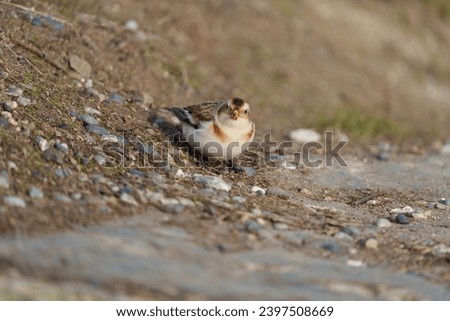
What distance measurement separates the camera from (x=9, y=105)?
5.30 m

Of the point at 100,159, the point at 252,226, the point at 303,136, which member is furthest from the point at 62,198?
the point at 303,136

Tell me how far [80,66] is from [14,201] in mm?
2751

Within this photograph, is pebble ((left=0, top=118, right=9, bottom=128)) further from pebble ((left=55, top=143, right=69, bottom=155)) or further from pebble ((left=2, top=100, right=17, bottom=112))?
pebble ((left=55, top=143, right=69, bottom=155))

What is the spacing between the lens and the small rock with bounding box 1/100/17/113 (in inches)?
207

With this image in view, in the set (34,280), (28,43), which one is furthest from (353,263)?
(28,43)

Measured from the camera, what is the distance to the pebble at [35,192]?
4371mm

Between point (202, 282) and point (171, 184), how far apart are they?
1.37 meters

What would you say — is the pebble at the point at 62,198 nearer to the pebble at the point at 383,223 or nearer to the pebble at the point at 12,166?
the pebble at the point at 12,166

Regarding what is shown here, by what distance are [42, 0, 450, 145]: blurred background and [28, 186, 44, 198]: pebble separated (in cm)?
277

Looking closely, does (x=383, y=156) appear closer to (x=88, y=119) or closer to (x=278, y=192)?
(x=278, y=192)

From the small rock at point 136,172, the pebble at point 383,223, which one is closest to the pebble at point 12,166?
the small rock at point 136,172

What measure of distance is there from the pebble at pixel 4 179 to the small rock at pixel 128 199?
71cm

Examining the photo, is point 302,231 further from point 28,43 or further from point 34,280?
point 28,43
